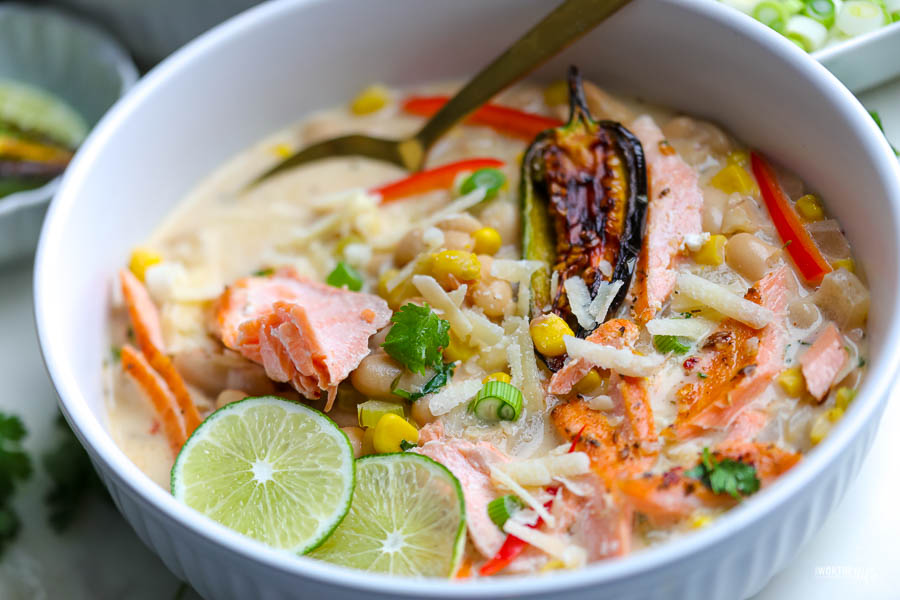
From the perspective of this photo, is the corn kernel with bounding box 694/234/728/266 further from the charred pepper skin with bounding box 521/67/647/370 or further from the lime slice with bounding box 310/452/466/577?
the lime slice with bounding box 310/452/466/577

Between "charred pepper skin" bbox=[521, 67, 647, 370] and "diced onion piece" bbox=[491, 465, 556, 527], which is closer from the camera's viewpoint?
"diced onion piece" bbox=[491, 465, 556, 527]

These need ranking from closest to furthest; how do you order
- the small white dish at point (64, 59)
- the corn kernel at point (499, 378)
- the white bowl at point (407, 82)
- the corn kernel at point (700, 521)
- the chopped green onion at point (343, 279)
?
the white bowl at point (407, 82) → the corn kernel at point (700, 521) → the corn kernel at point (499, 378) → the chopped green onion at point (343, 279) → the small white dish at point (64, 59)

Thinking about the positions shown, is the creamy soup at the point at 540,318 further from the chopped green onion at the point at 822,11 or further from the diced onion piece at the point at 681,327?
the chopped green onion at the point at 822,11

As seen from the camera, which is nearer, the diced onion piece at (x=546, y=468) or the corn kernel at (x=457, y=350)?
the diced onion piece at (x=546, y=468)

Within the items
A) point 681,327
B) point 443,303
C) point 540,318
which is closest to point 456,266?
point 443,303

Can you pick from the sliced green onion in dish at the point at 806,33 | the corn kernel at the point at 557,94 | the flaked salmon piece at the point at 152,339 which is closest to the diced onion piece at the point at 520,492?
the flaked salmon piece at the point at 152,339

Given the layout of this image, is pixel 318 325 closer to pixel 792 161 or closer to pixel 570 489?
pixel 570 489

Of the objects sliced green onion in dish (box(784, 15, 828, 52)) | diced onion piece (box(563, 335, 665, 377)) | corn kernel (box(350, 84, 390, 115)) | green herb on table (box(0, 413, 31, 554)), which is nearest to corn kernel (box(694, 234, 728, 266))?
diced onion piece (box(563, 335, 665, 377))
